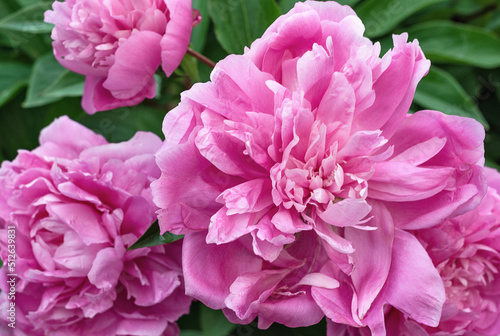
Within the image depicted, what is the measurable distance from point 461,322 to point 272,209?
0.22 meters

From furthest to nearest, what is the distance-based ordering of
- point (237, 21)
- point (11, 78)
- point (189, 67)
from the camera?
1. point (11, 78)
2. point (237, 21)
3. point (189, 67)

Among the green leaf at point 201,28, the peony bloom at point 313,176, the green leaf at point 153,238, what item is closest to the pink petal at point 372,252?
the peony bloom at point 313,176

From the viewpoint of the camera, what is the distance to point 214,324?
2.17 feet

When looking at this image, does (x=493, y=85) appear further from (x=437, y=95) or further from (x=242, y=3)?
(x=242, y=3)

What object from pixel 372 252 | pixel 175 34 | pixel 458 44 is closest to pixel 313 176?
pixel 372 252

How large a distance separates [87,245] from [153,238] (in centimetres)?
9

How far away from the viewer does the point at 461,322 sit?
0.50 m

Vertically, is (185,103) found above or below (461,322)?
above

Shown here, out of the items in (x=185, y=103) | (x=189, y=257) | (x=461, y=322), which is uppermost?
(x=185, y=103)

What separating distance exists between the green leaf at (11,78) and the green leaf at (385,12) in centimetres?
50

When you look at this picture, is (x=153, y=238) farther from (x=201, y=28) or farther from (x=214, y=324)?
(x=201, y=28)

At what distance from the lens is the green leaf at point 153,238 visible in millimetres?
461

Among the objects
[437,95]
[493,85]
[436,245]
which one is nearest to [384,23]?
[437,95]

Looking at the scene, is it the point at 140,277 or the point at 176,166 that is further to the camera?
the point at 140,277
